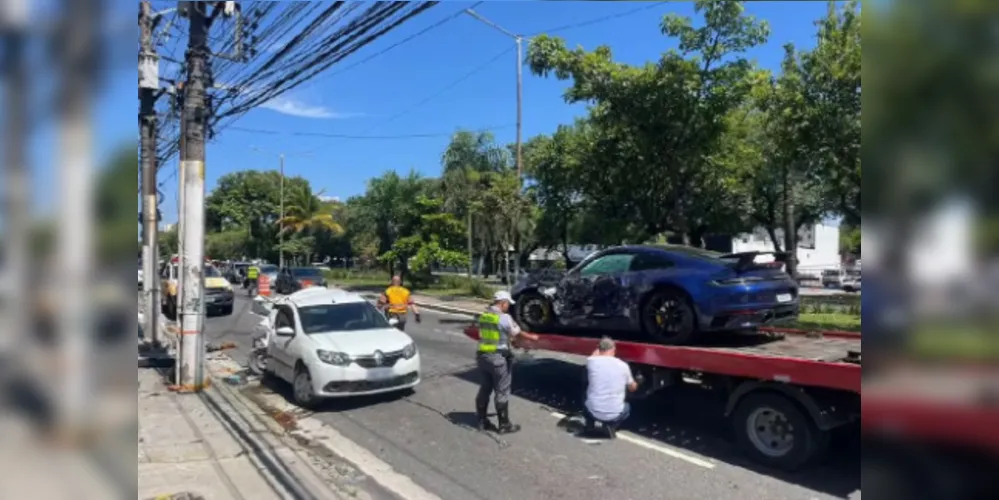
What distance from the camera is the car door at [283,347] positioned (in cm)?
941

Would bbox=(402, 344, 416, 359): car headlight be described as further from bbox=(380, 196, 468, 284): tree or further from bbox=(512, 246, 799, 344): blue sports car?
bbox=(380, 196, 468, 284): tree

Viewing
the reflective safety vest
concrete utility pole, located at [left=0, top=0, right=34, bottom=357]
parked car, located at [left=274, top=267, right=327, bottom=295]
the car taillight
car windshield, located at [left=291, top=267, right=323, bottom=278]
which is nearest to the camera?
concrete utility pole, located at [left=0, top=0, right=34, bottom=357]

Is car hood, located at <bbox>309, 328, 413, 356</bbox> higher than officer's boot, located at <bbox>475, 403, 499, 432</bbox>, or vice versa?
car hood, located at <bbox>309, 328, 413, 356</bbox>

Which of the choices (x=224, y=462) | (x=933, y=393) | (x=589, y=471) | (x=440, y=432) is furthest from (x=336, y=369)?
(x=933, y=393)

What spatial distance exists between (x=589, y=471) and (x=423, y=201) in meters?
23.5

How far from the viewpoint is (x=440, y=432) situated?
750cm

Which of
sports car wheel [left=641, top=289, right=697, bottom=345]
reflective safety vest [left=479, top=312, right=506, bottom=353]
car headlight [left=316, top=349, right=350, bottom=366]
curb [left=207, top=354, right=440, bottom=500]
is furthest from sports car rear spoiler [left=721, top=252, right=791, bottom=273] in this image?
car headlight [left=316, top=349, right=350, bottom=366]

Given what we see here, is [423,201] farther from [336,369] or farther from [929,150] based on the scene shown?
[929,150]

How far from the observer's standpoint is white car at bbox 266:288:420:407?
336 inches

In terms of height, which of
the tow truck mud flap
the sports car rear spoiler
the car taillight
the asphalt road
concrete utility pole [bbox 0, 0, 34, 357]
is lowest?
the asphalt road

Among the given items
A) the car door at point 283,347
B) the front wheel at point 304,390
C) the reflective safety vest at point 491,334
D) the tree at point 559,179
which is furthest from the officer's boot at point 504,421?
the tree at point 559,179

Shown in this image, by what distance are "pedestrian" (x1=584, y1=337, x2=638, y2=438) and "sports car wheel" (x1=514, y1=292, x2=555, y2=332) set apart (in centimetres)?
215

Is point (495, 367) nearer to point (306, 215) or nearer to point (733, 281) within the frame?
point (733, 281)

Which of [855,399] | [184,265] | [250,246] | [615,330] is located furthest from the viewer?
[250,246]
